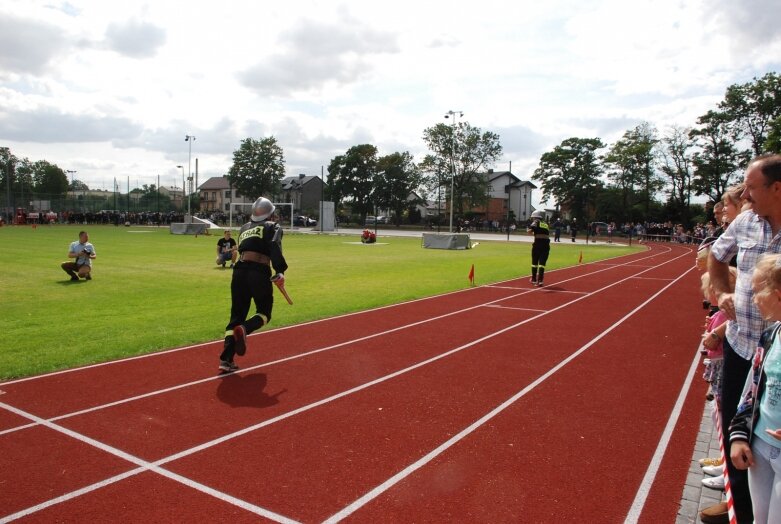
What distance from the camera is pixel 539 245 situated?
1485 centimetres

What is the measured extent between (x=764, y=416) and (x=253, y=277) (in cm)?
524

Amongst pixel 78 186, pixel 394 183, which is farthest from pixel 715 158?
pixel 78 186

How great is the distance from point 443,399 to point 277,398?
1.75m

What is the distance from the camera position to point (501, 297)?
12.9 meters

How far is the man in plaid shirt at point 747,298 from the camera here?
2973 mm

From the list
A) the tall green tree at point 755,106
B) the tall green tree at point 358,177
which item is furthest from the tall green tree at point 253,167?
the tall green tree at point 755,106

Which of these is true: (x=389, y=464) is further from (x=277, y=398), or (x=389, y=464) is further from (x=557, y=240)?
(x=557, y=240)

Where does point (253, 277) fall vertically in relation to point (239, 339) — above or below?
above

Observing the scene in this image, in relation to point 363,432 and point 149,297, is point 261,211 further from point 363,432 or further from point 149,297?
point 149,297

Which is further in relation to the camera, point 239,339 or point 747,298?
point 239,339

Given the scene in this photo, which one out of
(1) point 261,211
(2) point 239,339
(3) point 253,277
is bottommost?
(2) point 239,339

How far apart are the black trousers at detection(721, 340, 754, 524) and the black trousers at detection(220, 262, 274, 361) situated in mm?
4723

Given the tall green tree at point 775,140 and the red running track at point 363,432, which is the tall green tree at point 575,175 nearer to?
the tall green tree at point 775,140

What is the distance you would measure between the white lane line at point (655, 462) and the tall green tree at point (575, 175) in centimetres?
7232
